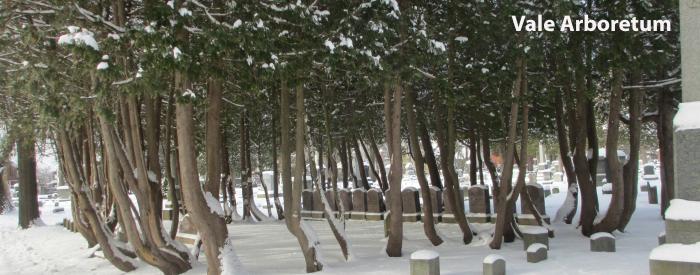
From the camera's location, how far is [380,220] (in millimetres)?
18984

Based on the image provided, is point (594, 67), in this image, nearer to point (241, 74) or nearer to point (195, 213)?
point (241, 74)

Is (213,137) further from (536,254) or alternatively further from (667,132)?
(667,132)

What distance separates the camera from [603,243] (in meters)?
9.73

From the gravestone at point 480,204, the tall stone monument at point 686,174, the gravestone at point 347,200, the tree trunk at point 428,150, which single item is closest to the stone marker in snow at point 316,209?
the gravestone at point 347,200

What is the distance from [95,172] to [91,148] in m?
1.91

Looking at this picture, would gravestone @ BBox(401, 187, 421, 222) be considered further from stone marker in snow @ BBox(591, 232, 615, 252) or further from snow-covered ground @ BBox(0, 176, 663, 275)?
stone marker in snow @ BBox(591, 232, 615, 252)

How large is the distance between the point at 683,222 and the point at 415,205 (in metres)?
11.1

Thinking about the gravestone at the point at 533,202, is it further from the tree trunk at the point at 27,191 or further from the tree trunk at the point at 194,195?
the tree trunk at the point at 27,191

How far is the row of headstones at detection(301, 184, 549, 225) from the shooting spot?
14.7 metres

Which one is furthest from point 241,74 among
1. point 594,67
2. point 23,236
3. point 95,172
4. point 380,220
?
point 23,236

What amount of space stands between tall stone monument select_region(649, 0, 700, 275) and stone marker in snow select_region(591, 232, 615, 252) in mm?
3133

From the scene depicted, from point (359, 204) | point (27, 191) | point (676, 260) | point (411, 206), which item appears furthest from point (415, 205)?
point (27, 191)

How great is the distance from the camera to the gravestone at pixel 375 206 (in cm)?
1911

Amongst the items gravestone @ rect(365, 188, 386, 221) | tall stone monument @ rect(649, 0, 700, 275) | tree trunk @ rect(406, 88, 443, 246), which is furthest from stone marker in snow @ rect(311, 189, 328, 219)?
tall stone monument @ rect(649, 0, 700, 275)
